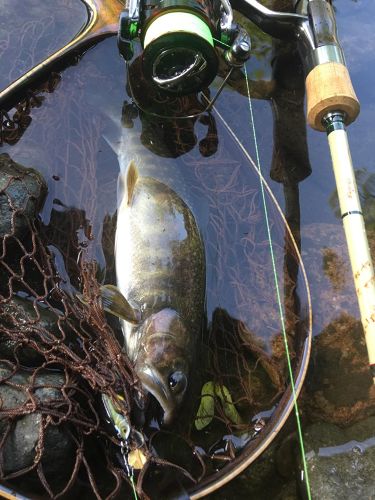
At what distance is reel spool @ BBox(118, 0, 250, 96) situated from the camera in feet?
8.14

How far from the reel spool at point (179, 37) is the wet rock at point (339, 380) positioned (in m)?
1.57

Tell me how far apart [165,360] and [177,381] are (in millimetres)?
101

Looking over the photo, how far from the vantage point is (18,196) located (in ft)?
8.93

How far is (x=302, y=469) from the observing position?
9.04 ft

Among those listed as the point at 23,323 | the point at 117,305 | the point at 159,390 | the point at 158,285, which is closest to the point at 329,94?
the point at 158,285

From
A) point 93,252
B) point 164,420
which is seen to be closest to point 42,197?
point 93,252

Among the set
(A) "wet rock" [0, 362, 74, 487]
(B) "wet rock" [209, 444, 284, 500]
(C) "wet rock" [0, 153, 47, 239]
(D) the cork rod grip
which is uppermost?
(D) the cork rod grip

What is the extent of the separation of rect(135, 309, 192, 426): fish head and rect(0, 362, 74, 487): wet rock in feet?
1.21

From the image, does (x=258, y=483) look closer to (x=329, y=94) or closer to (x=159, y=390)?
(x=159, y=390)

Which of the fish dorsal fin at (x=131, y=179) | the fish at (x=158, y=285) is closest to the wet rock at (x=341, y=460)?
the fish at (x=158, y=285)

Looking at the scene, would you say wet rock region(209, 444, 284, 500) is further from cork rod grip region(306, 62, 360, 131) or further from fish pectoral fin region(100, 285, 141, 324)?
cork rod grip region(306, 62, 360, 131)

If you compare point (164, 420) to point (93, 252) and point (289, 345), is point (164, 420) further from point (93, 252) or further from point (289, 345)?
point (93, 252)

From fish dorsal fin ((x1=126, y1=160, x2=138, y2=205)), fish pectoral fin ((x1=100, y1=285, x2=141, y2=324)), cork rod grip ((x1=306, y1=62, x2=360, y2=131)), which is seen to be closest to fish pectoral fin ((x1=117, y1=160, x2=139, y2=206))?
fish dorsal fin ((x1=126, y1=160, x2=138, y2=205))

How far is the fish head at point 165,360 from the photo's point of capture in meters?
2.24
